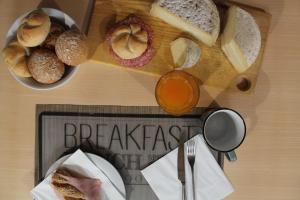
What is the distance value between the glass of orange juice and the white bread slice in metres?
0.11

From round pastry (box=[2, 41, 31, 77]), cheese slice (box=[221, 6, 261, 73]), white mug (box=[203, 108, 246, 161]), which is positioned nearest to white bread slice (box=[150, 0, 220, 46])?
cheese slice (box=[221, 6, 261, 73])

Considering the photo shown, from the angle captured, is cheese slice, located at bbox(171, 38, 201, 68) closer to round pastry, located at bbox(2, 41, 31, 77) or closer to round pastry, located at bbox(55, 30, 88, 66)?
round pastry, located at bbox(55, 30, 88, 66)

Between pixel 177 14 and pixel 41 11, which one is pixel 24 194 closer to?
pixel 41 11

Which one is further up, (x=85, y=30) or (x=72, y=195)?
(x=85, y=30)

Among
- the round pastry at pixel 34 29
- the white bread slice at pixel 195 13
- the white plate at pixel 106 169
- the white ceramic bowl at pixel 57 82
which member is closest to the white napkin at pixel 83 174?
the white plate at pixel 106 169

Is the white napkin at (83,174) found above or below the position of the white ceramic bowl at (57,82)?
below

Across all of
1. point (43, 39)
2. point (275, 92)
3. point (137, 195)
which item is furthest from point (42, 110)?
point (275, 92)

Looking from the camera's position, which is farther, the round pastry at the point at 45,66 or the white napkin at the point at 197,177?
the white napkin at the point at 197,177

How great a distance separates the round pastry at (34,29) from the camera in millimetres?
829

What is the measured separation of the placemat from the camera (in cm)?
95

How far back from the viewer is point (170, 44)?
95 cm

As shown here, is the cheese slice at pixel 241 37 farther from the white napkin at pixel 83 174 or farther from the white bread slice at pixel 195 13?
the white napkin at pixel 83 174

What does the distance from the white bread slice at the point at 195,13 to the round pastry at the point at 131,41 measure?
2.4 inches

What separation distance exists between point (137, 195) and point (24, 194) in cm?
27
